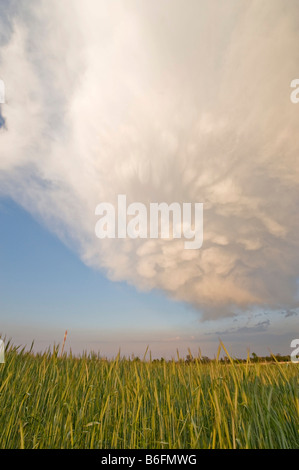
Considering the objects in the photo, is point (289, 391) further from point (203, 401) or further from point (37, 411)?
point (37, 411)

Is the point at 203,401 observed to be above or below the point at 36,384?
below
